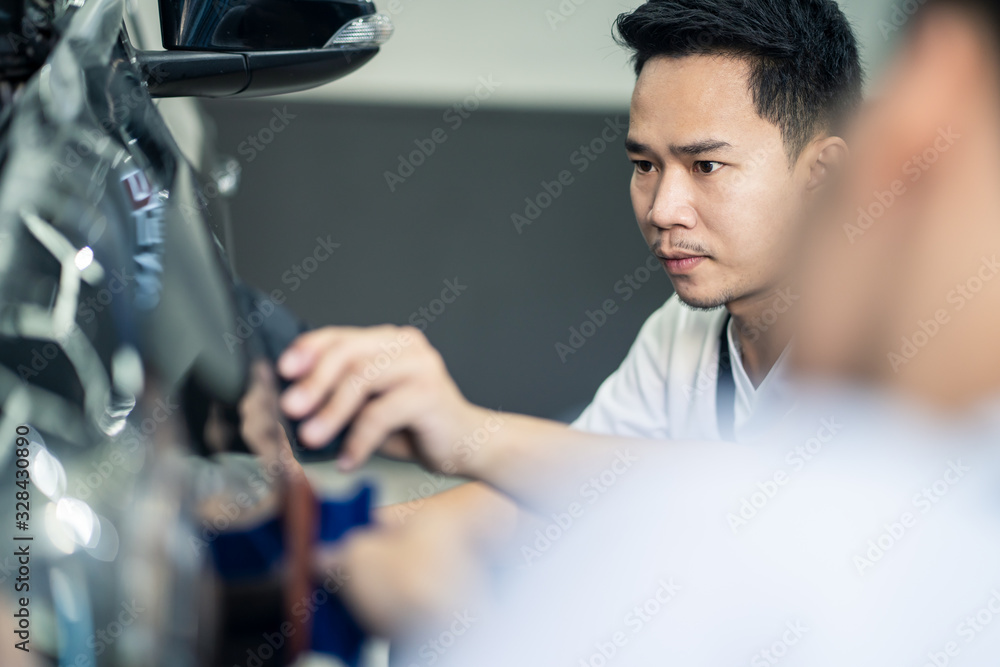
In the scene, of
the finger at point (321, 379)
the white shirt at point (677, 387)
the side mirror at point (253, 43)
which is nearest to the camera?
the finger at point (321, 379)

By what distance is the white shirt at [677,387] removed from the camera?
29.9 inches

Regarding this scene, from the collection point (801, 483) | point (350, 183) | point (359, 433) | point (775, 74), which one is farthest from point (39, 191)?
point (350, 183)

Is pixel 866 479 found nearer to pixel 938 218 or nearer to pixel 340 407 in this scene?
pixel 938 218

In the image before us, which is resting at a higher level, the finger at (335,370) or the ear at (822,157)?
the ear at (822,157)

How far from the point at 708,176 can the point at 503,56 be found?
0.66 m

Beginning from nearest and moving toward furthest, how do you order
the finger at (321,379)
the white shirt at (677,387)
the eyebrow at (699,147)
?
the finger at (321,379)
the eyebrow at (699,147)
the white shirt at (677,387)

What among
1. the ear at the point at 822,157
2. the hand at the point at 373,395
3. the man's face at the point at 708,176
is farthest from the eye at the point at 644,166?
the hand at the point at 373,395

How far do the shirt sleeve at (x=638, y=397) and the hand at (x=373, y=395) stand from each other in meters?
0.40

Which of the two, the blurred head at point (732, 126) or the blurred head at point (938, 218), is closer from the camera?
the blurred head at point (938, 218)

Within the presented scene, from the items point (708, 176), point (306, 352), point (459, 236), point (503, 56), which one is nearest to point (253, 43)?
point (306, 352)

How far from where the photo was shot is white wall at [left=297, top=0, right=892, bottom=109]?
3.74ft

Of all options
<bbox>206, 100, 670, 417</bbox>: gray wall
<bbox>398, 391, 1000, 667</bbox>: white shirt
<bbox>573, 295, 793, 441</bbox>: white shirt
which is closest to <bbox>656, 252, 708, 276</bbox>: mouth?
<bbox>573, 295, 793, 441</bbox>: white shirt

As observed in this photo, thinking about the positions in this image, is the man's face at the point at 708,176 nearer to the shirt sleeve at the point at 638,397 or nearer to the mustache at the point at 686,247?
the mustache at the point at 686,247

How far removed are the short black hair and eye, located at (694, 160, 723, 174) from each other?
0.07 meters
